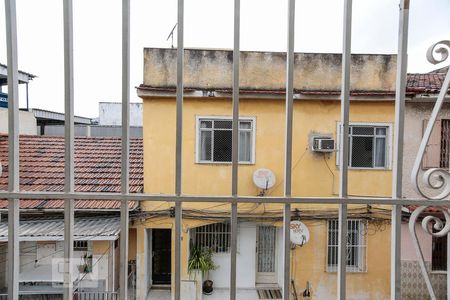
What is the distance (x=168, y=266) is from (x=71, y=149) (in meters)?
6.89

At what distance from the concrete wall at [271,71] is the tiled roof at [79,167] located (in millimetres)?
1814

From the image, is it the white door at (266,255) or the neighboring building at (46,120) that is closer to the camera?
the white door at (266,255)

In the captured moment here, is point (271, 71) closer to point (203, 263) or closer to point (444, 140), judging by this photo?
point (444, 140)

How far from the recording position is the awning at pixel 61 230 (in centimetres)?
473

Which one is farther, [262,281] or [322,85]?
[262,281]

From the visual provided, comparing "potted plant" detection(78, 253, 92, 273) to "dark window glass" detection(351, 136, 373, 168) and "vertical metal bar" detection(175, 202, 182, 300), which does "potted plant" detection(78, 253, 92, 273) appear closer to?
"vertical metal bar" detection(175, 202, 182, 300)

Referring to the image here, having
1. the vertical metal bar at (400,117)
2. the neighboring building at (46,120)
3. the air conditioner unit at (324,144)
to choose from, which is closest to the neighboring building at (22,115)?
the neighboring building at (46,120)

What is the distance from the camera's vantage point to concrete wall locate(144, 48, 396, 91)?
6.41m

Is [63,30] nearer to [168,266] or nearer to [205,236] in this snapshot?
[205,236]

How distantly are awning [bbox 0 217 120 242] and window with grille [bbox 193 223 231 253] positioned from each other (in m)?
1.86

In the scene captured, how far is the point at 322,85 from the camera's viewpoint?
6473mm

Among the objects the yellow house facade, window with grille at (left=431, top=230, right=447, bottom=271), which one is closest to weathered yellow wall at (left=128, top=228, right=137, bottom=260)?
the yellow house facade

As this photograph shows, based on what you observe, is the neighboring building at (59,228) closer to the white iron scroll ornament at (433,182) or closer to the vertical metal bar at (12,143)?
the vertical metal bar at (12,143)

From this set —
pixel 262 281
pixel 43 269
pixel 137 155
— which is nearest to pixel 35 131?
pixel 137 155
